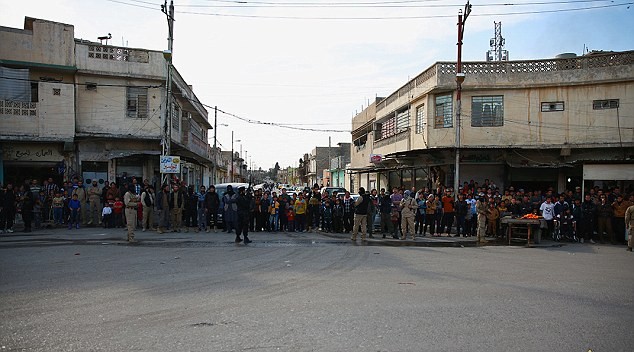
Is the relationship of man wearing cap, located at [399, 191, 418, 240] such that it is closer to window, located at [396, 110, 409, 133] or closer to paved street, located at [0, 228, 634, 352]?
paved street, located at [0, 228, 634, 352]

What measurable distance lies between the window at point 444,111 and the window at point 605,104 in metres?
6.60

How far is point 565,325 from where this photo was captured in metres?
6.15

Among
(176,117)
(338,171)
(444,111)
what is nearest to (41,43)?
(176,117)

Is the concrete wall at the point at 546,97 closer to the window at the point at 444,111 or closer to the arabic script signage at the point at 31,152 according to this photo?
the window at the point at 444,111

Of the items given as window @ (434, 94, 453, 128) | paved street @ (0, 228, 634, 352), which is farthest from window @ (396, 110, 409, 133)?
paved street @ (0, 228, 634, 352)

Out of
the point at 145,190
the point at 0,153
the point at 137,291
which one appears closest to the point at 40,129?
the point at 0,153

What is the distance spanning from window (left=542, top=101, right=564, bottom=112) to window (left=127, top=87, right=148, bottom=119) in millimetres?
20317

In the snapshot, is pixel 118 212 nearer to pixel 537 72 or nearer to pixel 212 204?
pixel 212 204

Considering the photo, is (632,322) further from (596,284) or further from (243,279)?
(243,279)

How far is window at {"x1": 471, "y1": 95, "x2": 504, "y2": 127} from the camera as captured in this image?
23.9 metres

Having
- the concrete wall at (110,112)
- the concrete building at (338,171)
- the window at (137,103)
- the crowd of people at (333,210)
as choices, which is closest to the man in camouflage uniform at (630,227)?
the crowd of people at (333,210)

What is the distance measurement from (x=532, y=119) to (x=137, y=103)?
794 inches

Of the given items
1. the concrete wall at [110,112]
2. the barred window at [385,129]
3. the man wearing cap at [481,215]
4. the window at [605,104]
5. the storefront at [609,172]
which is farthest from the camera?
the barred window at [385,129]

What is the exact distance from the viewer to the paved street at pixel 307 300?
547 centimetres
